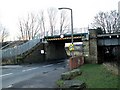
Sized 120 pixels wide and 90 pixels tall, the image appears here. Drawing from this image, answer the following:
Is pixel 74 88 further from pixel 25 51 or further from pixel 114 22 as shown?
pixel 114 22

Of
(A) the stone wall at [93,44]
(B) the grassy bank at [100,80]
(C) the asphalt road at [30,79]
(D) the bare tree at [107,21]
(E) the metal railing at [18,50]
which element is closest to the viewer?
(B) the grassy bank at [100,80]

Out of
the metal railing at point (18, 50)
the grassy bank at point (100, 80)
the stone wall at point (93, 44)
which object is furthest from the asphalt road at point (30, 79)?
the metal railing at point (18, 50)

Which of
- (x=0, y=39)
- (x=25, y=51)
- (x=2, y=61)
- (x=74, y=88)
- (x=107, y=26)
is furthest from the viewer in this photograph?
(x=0, y=39)

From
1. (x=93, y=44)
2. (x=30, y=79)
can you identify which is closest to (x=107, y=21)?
(x=93, y=44)

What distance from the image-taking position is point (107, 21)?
68688 mm

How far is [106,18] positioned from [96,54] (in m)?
30.2

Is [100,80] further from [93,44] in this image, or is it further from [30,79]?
[93,44]

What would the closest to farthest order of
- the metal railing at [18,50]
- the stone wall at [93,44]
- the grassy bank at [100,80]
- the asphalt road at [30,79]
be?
the grassy bank at [100,80] < the asphalt road at [30,79] < the stone wall at [93,44] < the metal railing at [18,50]

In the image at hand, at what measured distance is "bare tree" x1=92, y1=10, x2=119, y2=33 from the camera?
66.6 m

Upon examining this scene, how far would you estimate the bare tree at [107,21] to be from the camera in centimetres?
6659

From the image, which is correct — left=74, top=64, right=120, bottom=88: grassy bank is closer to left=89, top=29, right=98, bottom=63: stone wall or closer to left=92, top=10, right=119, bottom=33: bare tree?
left=89, top=29, right=98, bottom=63: stone wall

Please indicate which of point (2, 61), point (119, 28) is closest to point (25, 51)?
point (2, 61)

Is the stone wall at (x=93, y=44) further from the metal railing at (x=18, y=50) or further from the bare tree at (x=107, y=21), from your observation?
the bare tree at (x=107, y=21)

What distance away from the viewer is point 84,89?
41.5 feet
